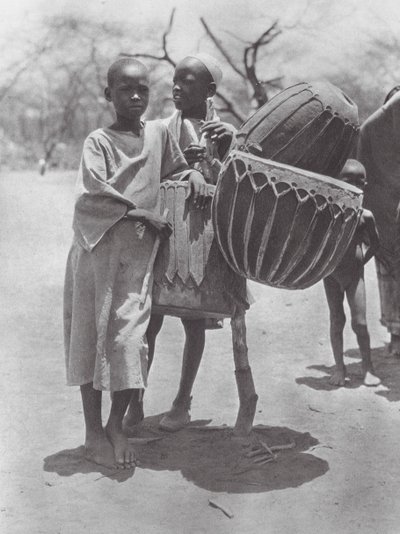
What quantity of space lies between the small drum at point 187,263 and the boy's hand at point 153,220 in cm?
6

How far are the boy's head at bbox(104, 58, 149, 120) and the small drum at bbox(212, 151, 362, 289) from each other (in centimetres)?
49

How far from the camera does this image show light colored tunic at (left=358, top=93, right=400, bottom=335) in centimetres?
485

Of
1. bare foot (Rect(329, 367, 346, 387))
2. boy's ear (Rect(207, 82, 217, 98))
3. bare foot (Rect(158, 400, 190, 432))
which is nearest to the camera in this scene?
boy's ear (Rect(207, 82, 217, 98))

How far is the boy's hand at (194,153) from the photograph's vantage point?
130 inches

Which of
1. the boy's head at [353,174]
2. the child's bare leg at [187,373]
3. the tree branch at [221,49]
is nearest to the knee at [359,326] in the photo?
the boy's head at [353,174]

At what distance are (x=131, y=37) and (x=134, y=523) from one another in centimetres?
1461

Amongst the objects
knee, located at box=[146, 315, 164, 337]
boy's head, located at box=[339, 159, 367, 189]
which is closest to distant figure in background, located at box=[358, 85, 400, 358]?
boy's head, located at box=[339, 159, 367, 189]

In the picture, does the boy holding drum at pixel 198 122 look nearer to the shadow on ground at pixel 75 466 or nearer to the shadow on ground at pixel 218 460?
the shadow on ground at pixel 218 460

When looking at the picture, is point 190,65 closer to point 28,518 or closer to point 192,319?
point 192,319

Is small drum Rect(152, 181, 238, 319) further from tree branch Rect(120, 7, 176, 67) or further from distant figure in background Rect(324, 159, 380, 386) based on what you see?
tree branch Rect(120, 7, 176, 67)

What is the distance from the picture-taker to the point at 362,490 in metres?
2.95

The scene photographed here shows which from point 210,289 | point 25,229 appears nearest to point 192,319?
point 210,289

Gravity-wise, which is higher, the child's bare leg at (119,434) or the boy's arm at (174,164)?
the boy's arm at (174,164)

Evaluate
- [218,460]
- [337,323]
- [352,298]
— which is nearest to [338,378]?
[337,323]
